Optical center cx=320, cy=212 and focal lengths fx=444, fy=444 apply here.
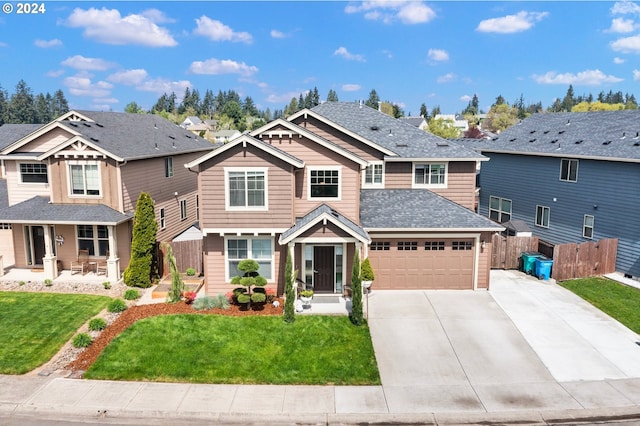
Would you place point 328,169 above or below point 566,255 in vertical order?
above

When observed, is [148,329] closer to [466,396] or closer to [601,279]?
[466,396]

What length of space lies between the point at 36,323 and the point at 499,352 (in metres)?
15.8

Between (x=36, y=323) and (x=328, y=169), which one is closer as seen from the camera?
(x=36, y=323)

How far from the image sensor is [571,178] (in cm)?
2447

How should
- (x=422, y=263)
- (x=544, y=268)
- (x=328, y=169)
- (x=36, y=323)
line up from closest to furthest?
1. (x=36, y=323)
2. (x=328, y=169)
3. (x=422, y=263)
4. (x=544, y=268)

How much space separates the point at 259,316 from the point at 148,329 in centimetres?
375

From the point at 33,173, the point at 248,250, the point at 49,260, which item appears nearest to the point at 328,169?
the point at 248,250

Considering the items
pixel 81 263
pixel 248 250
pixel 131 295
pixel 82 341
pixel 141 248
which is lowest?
pixel 82 341

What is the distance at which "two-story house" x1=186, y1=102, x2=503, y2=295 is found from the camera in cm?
1705

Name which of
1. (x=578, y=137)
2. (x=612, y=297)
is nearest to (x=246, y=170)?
(x=612, y=297)

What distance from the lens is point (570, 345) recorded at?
14258 millimetres

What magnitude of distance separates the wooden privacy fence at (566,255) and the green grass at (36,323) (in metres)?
18.4

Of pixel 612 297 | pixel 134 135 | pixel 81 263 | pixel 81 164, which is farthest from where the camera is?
pixel 134 135

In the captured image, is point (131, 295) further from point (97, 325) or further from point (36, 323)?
point (36, 323)
